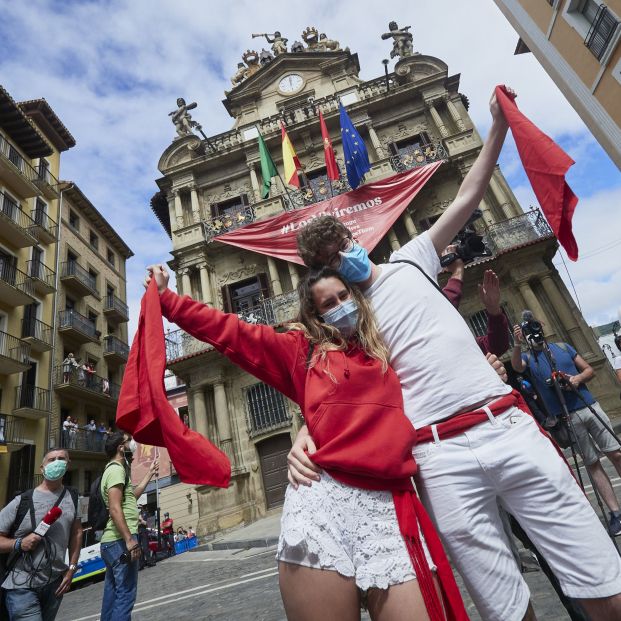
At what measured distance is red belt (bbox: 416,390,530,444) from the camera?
141cm

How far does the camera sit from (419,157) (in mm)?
15680

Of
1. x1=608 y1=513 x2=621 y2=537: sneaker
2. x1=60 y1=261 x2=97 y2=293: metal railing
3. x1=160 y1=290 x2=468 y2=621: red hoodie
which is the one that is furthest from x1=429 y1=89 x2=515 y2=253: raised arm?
x1=60 y1=261 x2=97 y2=293: metal railing

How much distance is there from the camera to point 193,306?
1794 mm

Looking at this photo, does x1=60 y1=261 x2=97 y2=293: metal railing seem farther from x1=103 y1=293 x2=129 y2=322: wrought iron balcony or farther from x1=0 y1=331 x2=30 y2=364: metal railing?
x1=0 y1=331 x2=30 y2=364: metal railing

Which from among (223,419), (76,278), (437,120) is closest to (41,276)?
(76,278)

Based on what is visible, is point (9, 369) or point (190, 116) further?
point (190, 116)

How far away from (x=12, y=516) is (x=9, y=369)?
15.3 metres

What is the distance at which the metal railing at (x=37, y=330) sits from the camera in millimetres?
17641

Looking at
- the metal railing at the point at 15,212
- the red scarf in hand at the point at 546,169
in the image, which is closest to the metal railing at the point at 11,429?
the metal railing at the point at 15,212

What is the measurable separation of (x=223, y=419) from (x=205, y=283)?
5.45m

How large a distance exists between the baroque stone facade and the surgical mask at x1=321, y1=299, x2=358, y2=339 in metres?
12.3

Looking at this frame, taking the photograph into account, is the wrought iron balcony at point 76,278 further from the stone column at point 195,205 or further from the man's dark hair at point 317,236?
the man's dark hair at point 317,236

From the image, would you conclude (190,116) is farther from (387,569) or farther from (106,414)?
(387,569)

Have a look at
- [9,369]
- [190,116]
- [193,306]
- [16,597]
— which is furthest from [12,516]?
[190,116]
